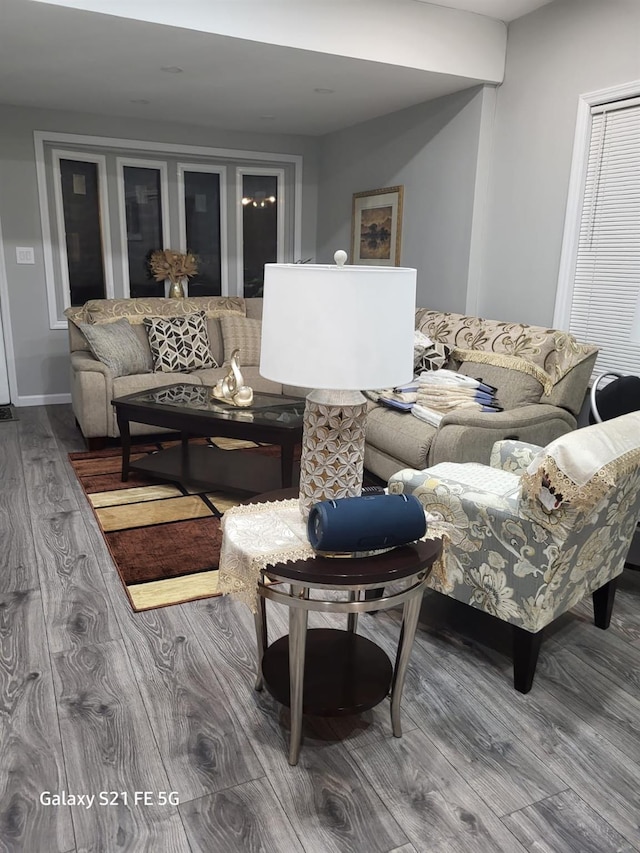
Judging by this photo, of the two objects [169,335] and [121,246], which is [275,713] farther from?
[121,246]

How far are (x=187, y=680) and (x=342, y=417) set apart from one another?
42.0 inches

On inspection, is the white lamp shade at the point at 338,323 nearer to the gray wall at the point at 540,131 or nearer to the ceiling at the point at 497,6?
the gray wall at the point at 540,131

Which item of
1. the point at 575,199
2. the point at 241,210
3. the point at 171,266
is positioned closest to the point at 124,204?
the point at 171,266

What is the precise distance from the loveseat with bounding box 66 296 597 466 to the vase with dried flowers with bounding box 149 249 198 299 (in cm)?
54

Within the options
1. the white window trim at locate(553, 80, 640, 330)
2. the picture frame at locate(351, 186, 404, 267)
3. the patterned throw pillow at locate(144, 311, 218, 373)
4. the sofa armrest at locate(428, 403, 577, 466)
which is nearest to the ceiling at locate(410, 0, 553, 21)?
the white window trim at locate(553, 80, 640, 330)

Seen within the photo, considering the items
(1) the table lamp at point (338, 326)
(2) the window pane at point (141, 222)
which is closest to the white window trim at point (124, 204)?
(2) the window pane at point (141, 222)

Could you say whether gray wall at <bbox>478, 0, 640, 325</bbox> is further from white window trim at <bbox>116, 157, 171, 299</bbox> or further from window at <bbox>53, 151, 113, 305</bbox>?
window at <bbox>53, 151, 113, 305</bbox>

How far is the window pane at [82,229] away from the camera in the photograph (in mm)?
5258

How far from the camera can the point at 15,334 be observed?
209 inches

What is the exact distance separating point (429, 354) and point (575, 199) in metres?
1.17

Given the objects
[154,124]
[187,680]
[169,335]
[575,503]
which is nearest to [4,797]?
[187,680]

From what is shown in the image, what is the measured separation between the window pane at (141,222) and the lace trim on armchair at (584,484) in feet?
15.1

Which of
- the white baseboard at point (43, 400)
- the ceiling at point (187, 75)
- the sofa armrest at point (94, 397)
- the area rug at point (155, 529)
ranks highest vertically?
the ceiling at point (187, 75)

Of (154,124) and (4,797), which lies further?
(154,124)
